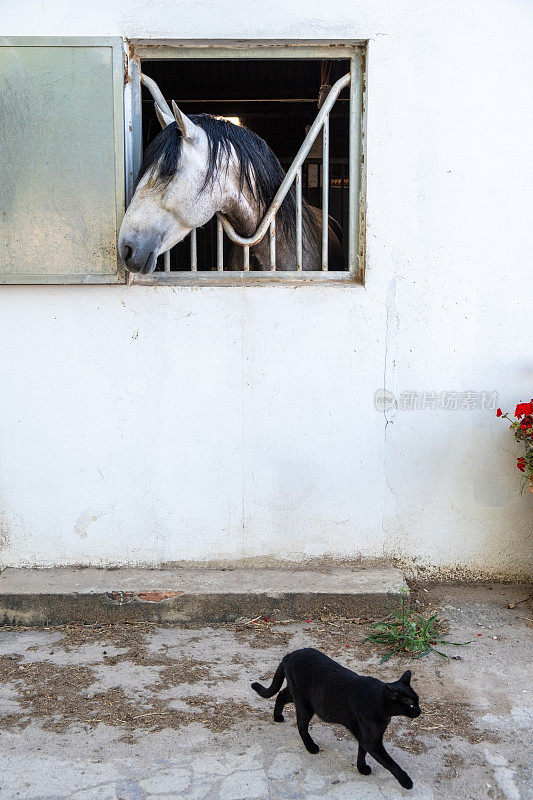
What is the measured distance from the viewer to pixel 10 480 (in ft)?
12.0

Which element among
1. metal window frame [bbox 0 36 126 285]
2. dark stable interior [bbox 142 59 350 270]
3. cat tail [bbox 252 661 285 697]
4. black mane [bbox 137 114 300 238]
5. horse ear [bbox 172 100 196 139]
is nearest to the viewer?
cat tail [bbox 252 661 285 697]

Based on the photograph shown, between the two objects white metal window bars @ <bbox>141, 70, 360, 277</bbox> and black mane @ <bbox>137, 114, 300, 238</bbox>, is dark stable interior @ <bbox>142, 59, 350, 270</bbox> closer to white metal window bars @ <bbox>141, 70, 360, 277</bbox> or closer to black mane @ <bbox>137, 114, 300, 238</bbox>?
white metal window bars @ <bbox>141, 70, 360, 277</bbox>

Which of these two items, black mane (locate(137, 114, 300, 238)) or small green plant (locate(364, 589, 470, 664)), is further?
black mane (locate(137, 114, 300, 238))

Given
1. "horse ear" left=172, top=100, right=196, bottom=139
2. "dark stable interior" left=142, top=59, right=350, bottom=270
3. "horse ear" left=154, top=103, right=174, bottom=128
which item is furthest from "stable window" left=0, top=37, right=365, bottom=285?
"dark stable interior" left=142, top=59, right=350, bottom=270

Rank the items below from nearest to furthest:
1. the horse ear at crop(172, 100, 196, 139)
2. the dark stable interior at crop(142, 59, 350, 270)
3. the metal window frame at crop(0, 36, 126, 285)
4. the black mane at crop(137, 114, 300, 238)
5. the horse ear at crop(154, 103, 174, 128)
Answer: the horse ear at crop(172, 100, 196, 139), the black mane at crop(137, 114, 300, 238), the metal window frame at crop(0, 36, 126, 285), the horse ear at crop(154, 103, 174, 128), the dark stable interior at crop(142, 59, 350, 270)

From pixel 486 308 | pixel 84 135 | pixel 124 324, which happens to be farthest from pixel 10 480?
pixel 486 308

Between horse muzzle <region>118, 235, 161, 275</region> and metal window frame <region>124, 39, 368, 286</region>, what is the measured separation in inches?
8.9

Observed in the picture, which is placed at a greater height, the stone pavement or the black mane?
the black mane

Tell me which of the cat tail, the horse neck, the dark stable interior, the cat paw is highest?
the dark stable interior

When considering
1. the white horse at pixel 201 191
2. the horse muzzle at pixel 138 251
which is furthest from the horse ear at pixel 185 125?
the horse muzzle at pixel 138 251

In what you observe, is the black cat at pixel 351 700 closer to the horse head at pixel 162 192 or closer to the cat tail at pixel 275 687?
the cat tail at pixel 275 687

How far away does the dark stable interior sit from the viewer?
556 cm

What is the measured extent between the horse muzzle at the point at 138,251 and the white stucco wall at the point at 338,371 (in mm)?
234

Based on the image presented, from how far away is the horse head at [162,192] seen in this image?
127 inches
